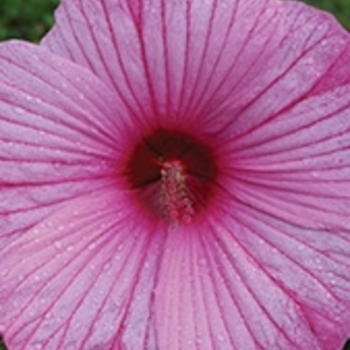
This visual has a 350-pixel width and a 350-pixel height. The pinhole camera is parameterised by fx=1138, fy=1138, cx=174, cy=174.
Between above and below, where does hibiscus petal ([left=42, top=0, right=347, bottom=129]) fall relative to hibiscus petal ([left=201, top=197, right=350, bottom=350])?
above

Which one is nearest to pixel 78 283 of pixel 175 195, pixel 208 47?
pixel 175 195

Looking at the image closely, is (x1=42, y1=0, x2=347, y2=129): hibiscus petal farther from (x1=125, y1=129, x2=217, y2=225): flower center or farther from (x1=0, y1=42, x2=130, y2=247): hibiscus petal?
(x1=125, y1=129, x2=217, y2=225): flower center

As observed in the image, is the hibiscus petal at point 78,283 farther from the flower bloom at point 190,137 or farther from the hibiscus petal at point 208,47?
the hibiscus petal at point 208,47

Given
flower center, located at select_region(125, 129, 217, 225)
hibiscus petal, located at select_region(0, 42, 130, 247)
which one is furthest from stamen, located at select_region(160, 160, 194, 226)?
hibiscus petal, located at select_region(0, 42, 130, 247)

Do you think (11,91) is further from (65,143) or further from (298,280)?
(298,280)

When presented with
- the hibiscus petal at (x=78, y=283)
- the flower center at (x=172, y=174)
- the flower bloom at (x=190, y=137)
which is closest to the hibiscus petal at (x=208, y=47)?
the flower bloom at (x=190, y=137)
